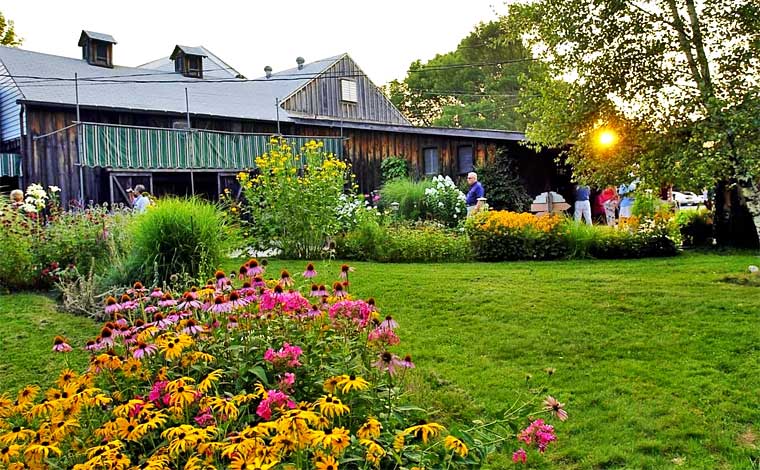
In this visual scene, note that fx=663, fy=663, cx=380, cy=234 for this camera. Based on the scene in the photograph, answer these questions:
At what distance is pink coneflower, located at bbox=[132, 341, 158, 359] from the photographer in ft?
9.48

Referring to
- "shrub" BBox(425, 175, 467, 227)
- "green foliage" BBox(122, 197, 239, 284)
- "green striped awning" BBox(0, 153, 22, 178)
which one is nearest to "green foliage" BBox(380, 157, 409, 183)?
"shrub" BBox(425, 175, 467, 227)

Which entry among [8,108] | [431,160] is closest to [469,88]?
[431,160]

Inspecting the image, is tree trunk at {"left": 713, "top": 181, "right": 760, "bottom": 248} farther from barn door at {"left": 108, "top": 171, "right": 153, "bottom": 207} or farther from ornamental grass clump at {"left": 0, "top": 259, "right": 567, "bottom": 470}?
barn door at {"left": 108, "top": 171, "right": 153, "bottom": 207}

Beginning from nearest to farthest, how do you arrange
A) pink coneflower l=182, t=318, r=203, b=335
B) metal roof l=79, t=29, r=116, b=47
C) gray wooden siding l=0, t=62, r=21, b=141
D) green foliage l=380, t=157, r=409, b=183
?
pink coneflower l=182, t=318, r=203, b=335 < gray wooden siding l=0, t=62, r=21, b=141 < green foliage l=380, t=157, r=409, b=183 < metal roof l=79, t=29, r=116, b=47

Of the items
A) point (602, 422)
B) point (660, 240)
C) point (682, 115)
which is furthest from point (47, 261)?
point (660, 240)

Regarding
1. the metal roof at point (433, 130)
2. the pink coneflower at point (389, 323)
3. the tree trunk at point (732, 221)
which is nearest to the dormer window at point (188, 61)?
the metal roof at point (433, 130)

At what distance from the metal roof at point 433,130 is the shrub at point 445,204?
3.98 meters

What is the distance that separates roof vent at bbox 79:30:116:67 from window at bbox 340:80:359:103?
10.5m

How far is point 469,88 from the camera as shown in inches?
1779

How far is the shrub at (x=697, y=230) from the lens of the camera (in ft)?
42.8

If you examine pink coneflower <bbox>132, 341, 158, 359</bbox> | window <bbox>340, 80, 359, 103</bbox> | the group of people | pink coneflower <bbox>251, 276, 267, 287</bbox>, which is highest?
window <bbox>340, 80, 359, 103</bbox>

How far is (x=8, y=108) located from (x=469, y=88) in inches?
1241

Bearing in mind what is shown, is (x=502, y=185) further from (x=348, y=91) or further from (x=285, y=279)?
(x=285, y=279)

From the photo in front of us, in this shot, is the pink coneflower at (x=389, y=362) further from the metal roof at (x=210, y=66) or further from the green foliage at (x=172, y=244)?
the metal roof at (x=210, y=66)
